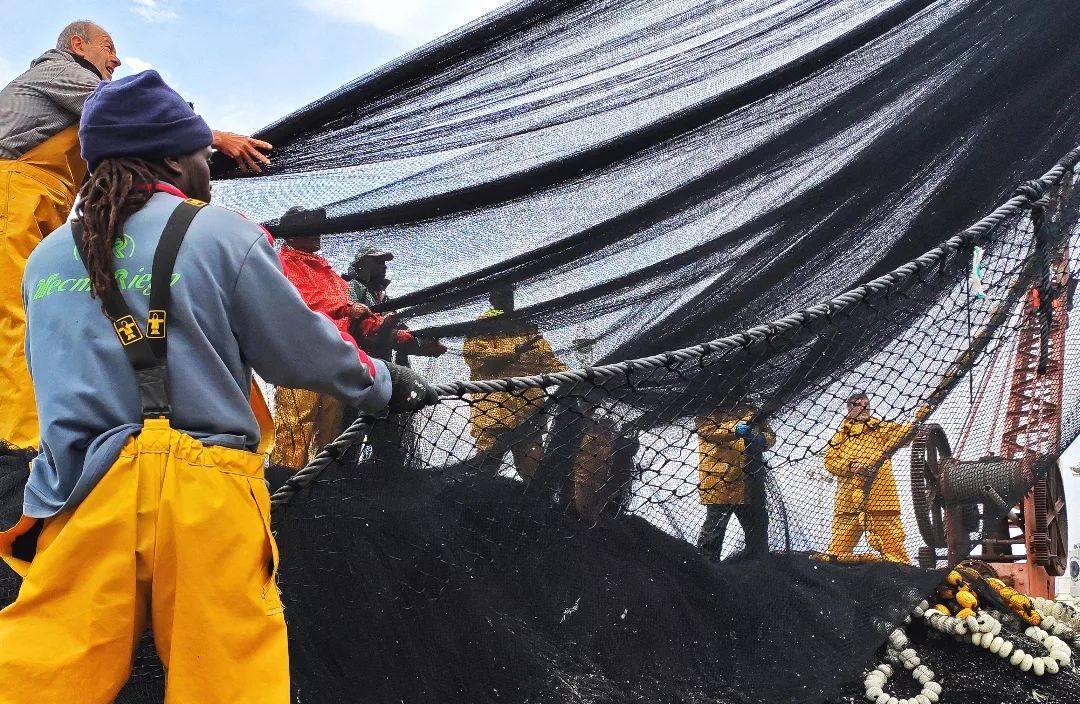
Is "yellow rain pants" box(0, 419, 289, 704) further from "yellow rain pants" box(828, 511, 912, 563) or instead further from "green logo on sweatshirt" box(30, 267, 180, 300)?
"yellow rain pants" box(828, 511, 912, 563)

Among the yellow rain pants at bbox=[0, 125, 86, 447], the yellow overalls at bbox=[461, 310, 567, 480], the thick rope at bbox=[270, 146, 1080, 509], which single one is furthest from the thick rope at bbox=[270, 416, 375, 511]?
the yellow rain pants at bbox=[0, 125, 86, 447]

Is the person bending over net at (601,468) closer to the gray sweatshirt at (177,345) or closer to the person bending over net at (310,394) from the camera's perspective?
the person bending over net at (310,394)

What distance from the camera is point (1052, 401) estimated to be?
9.61ft

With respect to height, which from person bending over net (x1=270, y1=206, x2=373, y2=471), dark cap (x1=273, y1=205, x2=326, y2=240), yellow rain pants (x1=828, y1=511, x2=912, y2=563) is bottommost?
yellow rain pants (x1=828, y1=511, x2=912, y2=563)

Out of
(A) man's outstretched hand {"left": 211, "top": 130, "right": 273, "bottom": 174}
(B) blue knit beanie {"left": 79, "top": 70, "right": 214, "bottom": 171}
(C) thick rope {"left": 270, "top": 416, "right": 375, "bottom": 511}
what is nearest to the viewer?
(B) blue knit beanie {"left": 79, "top": 70, "right": 214, "bottom": 171}

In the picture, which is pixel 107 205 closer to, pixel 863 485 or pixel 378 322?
pixel 378 322

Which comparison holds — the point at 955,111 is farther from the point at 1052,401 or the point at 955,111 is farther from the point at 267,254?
the point at 267,254

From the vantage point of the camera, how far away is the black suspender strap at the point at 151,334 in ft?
5.43

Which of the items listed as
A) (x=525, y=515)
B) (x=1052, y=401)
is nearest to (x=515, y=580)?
(x=525, y=515)

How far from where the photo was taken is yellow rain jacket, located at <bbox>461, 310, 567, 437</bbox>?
8.05ft

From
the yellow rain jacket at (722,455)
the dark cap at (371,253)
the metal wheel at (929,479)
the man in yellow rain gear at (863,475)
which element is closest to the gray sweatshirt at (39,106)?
the dark cap at (371,253)

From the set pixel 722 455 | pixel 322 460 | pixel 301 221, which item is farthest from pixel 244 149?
pixel 722 455

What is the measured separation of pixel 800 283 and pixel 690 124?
0.57 m

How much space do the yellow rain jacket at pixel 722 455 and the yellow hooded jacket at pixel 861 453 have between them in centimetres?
25
